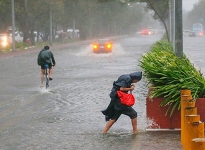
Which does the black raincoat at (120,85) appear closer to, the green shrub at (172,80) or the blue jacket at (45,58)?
the green shrub at (172,80)

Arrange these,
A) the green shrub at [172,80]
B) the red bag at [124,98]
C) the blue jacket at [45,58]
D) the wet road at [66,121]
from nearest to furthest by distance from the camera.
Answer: the wet road at [66,121]
the red bag at [124,98]
the green shrub at [172,80]
the blue jacket at [45,58]

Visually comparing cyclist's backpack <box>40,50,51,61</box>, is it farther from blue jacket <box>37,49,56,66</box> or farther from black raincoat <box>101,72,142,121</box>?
black raincoat <box>101,72,142,121</box>

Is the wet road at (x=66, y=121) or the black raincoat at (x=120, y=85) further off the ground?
the black raincoat at (x=120, y=85)

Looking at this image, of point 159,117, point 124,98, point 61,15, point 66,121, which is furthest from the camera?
point 61,15

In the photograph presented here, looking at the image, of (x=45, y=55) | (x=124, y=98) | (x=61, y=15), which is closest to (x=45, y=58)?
(x=45, y=55)

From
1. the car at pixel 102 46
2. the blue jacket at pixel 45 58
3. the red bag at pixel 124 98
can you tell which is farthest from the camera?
the car at pixel 102 46

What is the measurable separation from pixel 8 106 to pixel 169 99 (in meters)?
5.91

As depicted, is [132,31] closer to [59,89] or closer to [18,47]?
[18,47]

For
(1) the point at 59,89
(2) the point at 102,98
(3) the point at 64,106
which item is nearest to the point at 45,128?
(3) the point at 64,106

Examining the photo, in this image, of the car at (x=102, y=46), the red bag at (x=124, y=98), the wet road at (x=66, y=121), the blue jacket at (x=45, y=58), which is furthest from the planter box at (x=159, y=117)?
the car at (x=102, y=46)

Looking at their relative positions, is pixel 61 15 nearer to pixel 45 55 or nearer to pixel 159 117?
pixel 45 55

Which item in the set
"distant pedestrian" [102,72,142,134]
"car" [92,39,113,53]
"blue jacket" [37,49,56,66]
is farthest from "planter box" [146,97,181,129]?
"car" [92,39,113,53]

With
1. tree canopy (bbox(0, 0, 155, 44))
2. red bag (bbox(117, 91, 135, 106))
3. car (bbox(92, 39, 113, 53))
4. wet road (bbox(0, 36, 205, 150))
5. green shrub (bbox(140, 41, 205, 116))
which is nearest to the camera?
wet road (bbox(0, 36, 205, 150))

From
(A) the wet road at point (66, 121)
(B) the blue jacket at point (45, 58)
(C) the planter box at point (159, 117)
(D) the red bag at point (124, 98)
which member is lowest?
(A) the wet road at point (66, 121)
